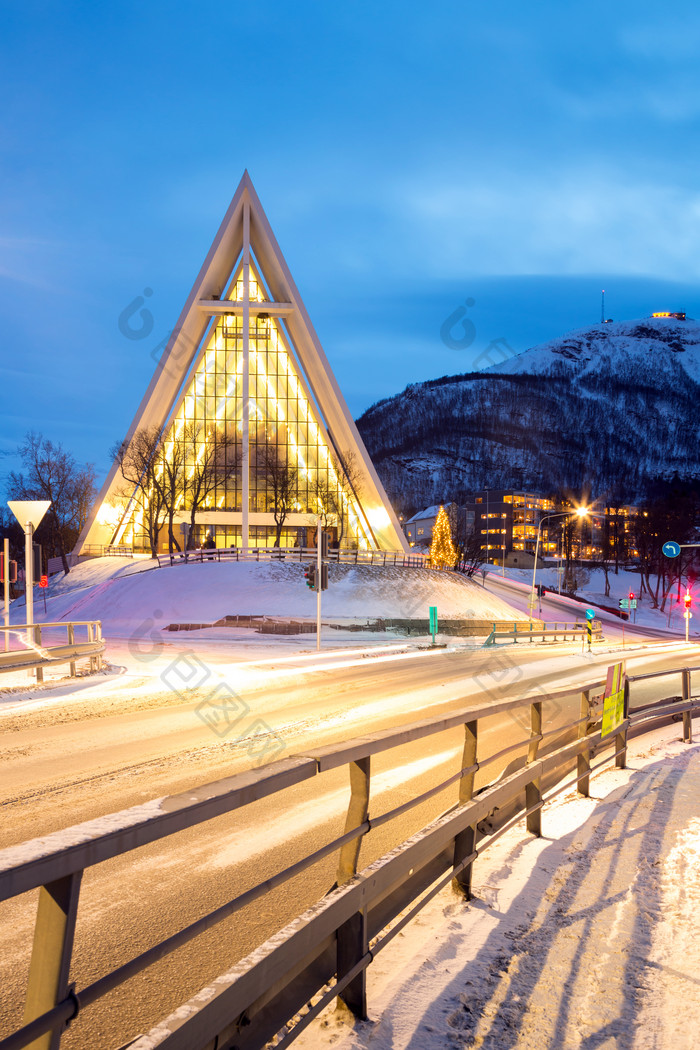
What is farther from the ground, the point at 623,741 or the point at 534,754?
the point at 534,754

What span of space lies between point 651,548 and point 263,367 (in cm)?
5610

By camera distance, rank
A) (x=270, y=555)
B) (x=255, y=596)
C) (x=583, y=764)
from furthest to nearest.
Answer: (x=270, y=555)
(x=255, y=596)
(x=583, y=764)

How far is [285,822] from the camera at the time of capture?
6180 millimetres

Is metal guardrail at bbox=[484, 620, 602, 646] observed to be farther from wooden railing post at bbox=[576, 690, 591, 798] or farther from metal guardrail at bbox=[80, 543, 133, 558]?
metal guardrail at bbox=[80, 543, 133, 558]

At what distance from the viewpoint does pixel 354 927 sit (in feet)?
9.83

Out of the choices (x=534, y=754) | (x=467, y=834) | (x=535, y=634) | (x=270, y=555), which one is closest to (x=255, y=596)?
(x=270, y=555)

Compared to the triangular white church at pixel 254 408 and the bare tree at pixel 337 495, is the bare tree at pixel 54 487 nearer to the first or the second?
the triangular white church at pixel 254 408

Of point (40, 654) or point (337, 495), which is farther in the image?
point (337, 495)

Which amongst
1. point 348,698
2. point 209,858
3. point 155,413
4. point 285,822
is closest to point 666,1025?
point 209,858

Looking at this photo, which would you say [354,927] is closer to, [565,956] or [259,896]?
[259,896]

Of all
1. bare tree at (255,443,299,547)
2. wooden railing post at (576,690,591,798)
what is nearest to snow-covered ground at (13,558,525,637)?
bare tree at (255,443,299,547)

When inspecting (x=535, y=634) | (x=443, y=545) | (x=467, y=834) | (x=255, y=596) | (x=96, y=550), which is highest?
(x=443, y=545)

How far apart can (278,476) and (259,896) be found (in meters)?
56.8

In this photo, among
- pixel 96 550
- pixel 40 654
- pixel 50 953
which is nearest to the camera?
pixel 50 953
